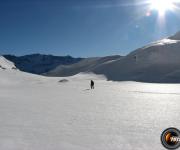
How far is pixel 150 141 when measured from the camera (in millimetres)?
9703

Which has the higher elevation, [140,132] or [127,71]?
[127,71]

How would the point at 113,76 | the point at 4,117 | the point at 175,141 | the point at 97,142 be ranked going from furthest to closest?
the point at 113,76 → the point at 4,117 → the point at 97,142 → the point at 175,141

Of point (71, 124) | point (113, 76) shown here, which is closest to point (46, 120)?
point (71, 124)

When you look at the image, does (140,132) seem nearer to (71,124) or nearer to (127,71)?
(71,124)

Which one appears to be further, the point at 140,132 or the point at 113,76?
the point at 113,76

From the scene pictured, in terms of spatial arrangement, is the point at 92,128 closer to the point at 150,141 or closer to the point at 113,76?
the point at 150,141

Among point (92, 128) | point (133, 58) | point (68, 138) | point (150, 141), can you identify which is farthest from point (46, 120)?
point (133, 58)

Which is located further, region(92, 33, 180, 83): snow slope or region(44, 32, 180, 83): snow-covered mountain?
region(44, 32, 180, 83): snow-covered mountain

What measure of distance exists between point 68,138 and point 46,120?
11.3 ft

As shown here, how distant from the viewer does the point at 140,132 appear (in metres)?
11.1

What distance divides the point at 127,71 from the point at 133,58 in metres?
20.4

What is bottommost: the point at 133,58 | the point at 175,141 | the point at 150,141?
the point at 150,141

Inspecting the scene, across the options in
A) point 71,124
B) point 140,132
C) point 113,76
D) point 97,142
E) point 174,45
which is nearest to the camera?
point 97,142

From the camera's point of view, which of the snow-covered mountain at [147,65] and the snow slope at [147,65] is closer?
the snow slope at [147,65]
